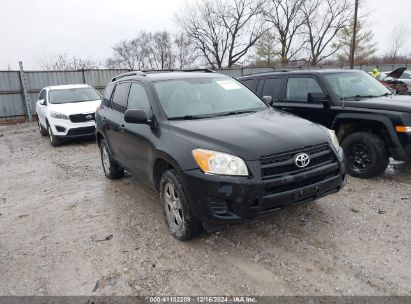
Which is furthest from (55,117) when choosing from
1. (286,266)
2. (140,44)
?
(140,44)

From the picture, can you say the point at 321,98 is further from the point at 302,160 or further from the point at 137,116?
the point at 137,116

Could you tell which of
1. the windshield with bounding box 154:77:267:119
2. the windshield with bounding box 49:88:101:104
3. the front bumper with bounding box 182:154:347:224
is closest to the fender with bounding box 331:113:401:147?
the windshield with bounding box 154:77:267:119

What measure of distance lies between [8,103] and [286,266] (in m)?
16.5

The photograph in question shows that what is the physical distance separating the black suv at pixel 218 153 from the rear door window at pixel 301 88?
1.93 meters

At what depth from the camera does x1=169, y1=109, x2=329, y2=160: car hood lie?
10.2 feet

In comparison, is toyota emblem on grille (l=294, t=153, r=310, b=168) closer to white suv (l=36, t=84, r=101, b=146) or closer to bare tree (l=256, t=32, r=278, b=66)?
white suv (l=36, t=84, r=101, b=146)

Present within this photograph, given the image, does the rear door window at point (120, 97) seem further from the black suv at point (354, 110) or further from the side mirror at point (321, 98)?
the side mirror at point (321, 98)

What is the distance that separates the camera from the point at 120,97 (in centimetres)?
509

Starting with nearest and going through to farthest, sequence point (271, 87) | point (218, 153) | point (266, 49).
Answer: point (218, 153)
point (271, 87)
point (266, 49)

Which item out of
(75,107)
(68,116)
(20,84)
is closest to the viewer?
(68,116)

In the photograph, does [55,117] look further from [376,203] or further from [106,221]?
[376,203]

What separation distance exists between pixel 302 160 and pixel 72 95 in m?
9.08

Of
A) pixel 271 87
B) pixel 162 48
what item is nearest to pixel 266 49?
pixel 162 48

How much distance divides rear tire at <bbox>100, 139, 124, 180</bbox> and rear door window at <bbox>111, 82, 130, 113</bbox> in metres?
0.79
